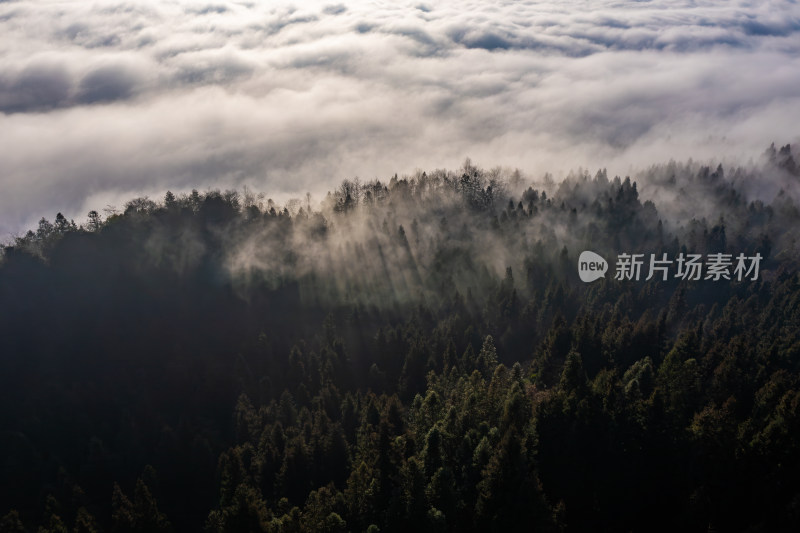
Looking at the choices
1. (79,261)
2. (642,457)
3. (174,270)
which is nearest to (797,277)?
(642,457)

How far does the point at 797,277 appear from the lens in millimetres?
175750

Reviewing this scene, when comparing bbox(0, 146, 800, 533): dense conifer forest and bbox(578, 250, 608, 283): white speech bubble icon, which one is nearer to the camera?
bbox(0, 146, 800, 533): dense conifer forest

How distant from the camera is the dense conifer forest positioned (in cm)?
6072

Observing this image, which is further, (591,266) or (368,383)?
(591,266)

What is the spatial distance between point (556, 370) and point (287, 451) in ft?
176

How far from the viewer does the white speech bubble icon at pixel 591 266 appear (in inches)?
7111

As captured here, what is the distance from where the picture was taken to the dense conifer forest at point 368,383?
2391 inches

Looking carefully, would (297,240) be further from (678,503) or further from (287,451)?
(678,503)

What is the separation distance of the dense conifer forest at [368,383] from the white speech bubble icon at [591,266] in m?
4.89

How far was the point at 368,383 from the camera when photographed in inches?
4712

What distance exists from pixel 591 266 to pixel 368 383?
10938cm

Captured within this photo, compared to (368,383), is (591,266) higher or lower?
lower

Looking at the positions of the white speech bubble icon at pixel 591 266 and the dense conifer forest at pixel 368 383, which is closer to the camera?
the dense conifer forest at pixel 368 383

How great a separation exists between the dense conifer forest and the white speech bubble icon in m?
4.89
